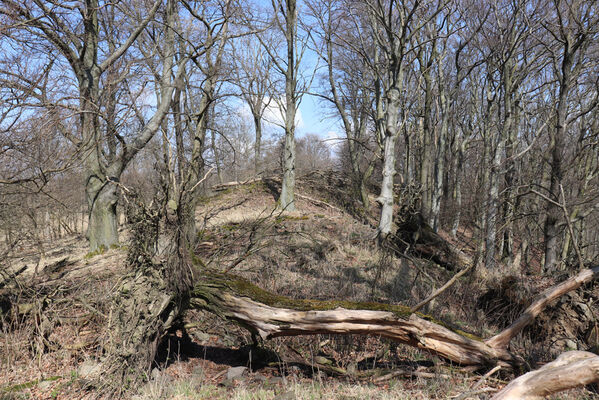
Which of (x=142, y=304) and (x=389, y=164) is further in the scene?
(x=389, y=164)

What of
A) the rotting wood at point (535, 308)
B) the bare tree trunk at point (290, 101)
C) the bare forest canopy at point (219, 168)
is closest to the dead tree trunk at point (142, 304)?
the bare forest canopy at point (219, 168)

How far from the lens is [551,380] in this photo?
3.22 metres

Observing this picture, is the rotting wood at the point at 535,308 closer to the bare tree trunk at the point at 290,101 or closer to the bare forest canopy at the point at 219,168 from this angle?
the bare forest canopy at the point at 219,168

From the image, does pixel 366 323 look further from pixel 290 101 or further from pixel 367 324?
pixel 290 101

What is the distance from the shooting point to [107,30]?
12.3 m

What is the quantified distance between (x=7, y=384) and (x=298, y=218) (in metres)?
9.70

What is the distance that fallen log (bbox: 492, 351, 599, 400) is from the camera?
3.18 meters

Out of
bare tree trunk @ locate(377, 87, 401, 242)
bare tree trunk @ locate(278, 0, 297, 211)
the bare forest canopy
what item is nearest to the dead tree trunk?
the bare forest canopy

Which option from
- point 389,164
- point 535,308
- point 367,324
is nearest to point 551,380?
point 367,324

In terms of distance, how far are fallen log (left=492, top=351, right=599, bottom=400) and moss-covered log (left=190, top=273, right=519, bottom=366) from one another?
139cm

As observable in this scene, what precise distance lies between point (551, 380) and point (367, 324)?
2.02 m

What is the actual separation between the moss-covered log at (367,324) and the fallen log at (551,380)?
1390 mm

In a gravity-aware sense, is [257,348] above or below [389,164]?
below

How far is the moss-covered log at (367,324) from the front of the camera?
4.65 m
